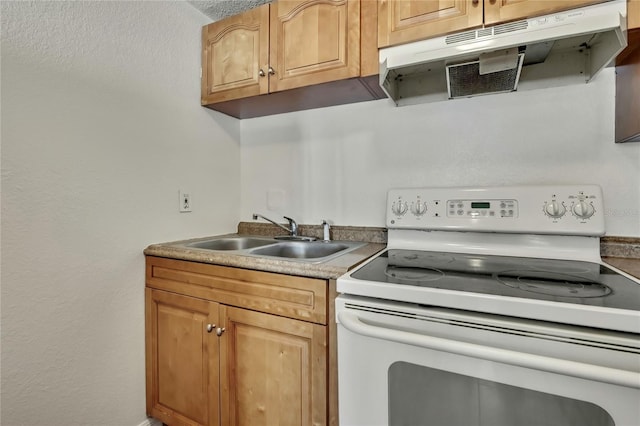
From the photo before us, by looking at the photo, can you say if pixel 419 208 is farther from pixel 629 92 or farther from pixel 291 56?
pixel 291 56

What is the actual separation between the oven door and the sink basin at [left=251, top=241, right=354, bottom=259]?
2.15 ft

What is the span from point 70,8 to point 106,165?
58 centimetres

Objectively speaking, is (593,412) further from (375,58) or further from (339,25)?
(339,25)

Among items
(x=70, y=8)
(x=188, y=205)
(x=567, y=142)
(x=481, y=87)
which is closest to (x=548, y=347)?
(x=567, y=142)

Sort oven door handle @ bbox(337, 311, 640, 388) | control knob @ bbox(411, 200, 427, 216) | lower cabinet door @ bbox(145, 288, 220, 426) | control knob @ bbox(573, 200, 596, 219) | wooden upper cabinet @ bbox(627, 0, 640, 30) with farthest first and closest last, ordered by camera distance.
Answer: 1. control knob @ bbox(411, 200, 427, 216)
2. lower cabinet door @ bbox(145, 288, 220, 426)
3. control knob @ bbox(573, 200, 596, 219)
4. wooden upper cabinet @ bbox(627, 0, 640, 30)
5. oven door handle @ bbox(337, 311, 640, 388)

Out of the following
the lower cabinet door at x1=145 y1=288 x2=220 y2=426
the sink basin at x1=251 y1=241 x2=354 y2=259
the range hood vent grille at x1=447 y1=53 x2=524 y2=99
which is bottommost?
the lower cabinet door at x1=145 y1=288 x2=220 y2=426

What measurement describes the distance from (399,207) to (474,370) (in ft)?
2.58

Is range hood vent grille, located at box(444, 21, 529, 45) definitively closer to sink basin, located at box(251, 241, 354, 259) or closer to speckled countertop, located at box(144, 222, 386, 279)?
speckled countertop, located at box(144, 222, 386, 279)

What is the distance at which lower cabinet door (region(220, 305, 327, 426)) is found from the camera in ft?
3.20

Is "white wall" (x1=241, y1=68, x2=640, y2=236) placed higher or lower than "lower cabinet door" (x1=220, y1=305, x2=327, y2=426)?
higher

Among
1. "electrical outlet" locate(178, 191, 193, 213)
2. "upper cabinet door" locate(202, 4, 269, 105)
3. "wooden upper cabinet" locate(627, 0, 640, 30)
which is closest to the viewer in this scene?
"wooden upper cabinet" locate(627, 0, 640, 30)

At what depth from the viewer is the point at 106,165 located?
4.05ft

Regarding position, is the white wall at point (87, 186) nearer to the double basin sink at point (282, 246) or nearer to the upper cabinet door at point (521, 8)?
the double basin sink at point (282, 246)

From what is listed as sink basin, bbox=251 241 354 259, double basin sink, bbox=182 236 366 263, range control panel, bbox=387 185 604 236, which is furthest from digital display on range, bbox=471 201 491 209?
sink basin, bbox=251 241 354 259
